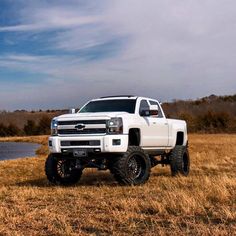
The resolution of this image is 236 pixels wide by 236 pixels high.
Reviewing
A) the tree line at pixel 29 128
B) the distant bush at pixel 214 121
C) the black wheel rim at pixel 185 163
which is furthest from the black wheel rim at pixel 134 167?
the tree line at pixel 29 128

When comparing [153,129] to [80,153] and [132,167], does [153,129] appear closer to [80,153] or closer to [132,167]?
[132,167]

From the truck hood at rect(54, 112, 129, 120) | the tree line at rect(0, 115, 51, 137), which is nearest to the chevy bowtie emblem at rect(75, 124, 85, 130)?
the truck hood at rect(54, 112, 129, 120)

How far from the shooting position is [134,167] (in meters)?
13.2

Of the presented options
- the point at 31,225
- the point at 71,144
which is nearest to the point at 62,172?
the point at 71,144

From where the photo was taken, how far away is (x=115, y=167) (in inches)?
496

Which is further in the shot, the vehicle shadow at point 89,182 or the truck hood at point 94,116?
the vehicle shadow at point 89,182

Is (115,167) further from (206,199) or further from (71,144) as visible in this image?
(206,199)

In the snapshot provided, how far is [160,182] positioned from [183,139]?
311 cm

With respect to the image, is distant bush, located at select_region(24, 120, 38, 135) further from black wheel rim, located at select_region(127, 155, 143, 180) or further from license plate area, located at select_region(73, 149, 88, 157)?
license plate area, located at select_region(73, 149, 88, 157)

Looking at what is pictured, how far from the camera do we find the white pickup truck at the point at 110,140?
495 inches

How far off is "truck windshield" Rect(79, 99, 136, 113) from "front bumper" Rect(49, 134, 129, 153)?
53.1 inches

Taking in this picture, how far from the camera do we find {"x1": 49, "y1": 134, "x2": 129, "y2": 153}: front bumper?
1240 cm

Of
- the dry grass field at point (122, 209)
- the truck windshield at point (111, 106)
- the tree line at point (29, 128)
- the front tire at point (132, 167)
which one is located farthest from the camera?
the tree line at point (29, 128)

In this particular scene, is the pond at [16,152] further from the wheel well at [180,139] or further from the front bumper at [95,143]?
the front bumper at [95,143]
